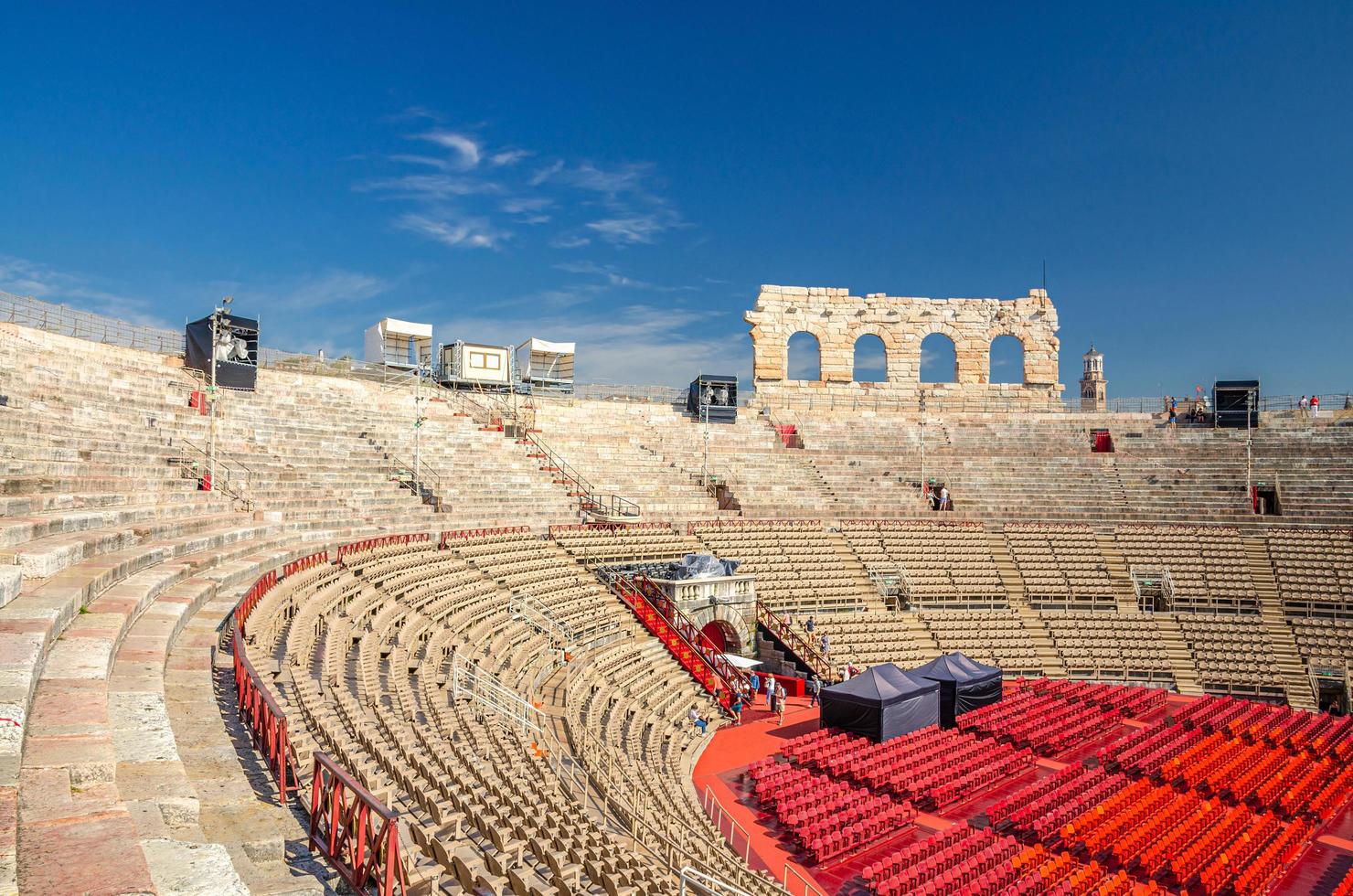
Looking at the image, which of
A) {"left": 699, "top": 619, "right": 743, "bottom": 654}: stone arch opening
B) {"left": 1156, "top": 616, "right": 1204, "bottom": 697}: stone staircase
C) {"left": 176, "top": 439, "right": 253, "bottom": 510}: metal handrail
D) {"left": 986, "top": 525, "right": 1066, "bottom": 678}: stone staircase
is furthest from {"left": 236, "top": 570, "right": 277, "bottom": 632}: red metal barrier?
{"left": 1156, "top": 616, "right": 1204, "bottom": 697}: stone staircase

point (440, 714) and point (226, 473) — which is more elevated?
point (226, 473)

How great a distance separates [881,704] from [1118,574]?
16.1m

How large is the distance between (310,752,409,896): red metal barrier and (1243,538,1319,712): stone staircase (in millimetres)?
27377

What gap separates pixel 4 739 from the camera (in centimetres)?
509

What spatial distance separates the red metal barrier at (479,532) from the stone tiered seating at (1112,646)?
56.6ft

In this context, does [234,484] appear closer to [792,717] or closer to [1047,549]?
[792,717]

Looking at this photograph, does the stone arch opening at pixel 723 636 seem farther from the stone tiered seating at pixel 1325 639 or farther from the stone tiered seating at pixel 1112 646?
the stone tiered seating at pixel 1325 639

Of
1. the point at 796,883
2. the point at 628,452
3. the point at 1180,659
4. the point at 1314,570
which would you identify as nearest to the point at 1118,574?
the point at 1180,659

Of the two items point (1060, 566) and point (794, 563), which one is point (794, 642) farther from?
point (1060, 566)

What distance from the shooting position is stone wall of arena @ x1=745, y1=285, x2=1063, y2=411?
41.1 metres

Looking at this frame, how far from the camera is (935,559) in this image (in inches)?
1160

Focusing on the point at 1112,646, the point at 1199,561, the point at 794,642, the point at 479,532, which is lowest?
the point at 1112,646

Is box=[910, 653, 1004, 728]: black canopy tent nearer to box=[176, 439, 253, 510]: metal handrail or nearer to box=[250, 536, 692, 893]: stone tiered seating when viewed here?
box=[250, 536, 692, 893]: stone tiered seating

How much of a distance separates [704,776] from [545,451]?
61.4 feet
